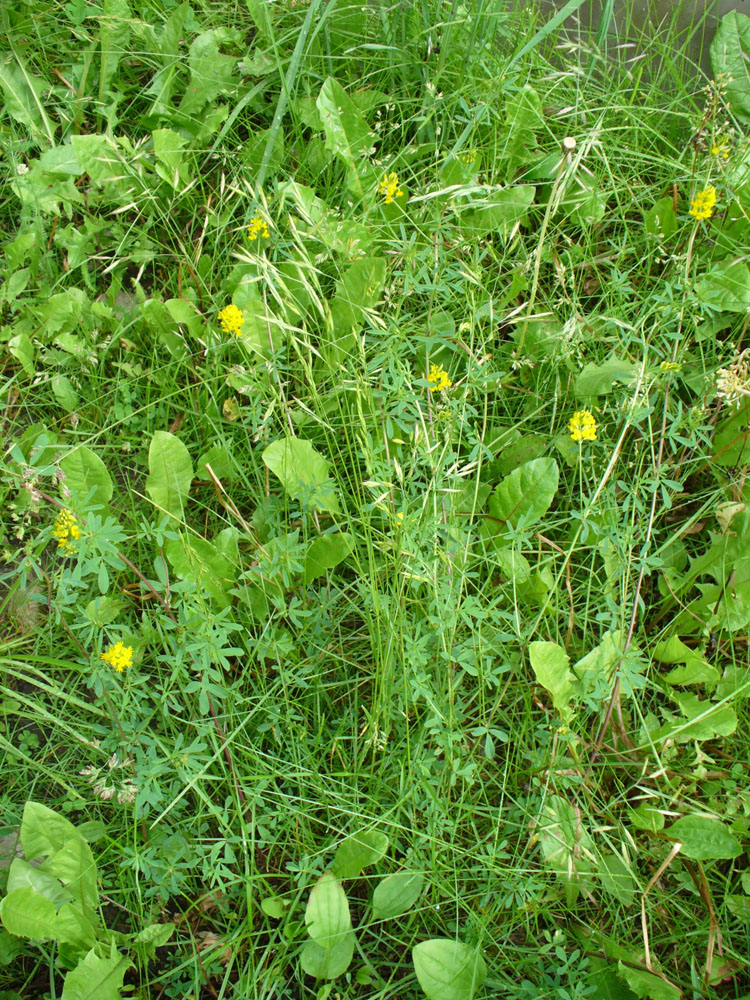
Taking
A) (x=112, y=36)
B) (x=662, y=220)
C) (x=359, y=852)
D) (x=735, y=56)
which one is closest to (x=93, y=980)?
(x=359, y=852)

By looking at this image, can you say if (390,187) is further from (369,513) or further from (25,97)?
(25,97)

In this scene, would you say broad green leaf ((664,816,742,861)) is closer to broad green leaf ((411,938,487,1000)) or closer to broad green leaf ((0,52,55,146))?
broad green leaf ((411,938,487,1000))

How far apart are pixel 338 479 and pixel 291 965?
3.72ft

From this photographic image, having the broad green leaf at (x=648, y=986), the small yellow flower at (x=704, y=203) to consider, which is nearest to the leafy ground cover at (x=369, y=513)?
the broad green leaf at (x=648, y=986)

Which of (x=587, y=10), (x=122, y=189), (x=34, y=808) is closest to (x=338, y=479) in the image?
(x=34, y=808)

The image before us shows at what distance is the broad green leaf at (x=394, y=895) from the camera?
5.37 ft

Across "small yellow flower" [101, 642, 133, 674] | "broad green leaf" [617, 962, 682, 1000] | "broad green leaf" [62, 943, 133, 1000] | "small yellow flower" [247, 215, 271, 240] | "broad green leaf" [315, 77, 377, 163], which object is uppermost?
"broad green leaf" [315, 77, 377, 163]

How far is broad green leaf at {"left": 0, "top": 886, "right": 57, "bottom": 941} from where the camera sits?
1.54m

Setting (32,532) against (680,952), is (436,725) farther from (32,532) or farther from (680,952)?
(32,532)

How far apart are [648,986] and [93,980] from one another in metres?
1.13

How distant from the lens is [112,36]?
2516 mm

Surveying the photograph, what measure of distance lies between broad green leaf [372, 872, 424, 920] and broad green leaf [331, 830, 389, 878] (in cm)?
5

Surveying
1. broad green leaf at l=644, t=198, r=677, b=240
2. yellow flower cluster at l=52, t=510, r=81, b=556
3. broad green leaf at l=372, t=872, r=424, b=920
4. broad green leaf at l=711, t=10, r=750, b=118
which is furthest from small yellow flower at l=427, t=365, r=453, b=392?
broad green leaf at l=711, t=10, r=750, b=118

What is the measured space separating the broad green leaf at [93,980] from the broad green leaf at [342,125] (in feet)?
7.09
